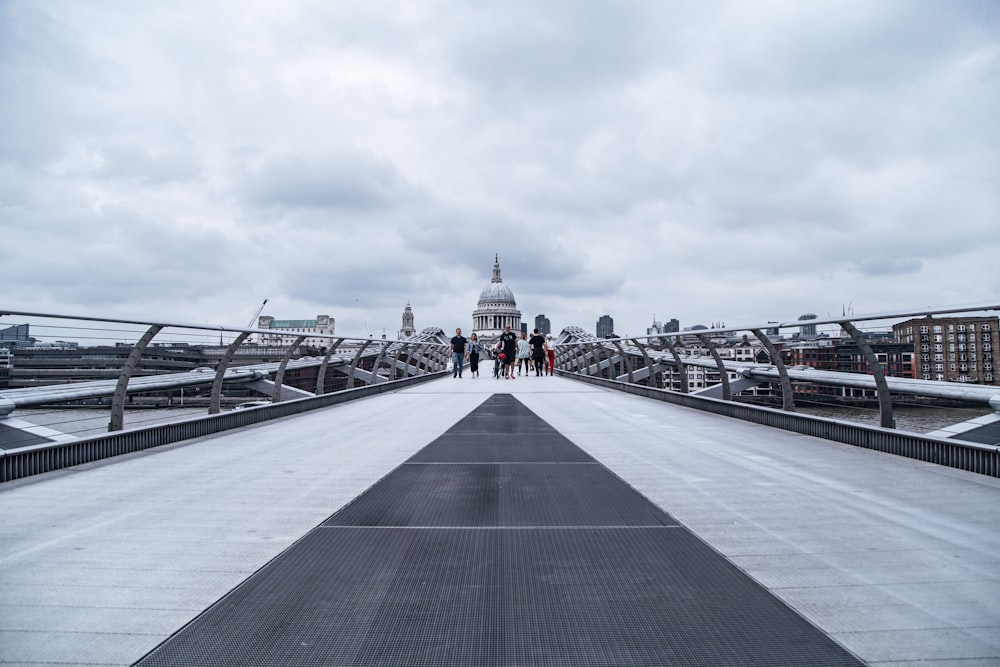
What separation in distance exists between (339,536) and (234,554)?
52 centimetres

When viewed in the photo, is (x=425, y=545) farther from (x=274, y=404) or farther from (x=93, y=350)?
(x=274, y=404)

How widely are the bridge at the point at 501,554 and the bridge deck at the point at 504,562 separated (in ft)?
0.05

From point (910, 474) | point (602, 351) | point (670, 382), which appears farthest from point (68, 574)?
point (602, 351)

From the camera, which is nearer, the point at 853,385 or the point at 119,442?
the point at 119,442

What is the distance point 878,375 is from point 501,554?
4333 mm

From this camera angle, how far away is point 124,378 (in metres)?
5.58

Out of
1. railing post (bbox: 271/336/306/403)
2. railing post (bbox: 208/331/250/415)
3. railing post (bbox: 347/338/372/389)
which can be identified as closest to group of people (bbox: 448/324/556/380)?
railing post (bbox: 347/338/372/389)

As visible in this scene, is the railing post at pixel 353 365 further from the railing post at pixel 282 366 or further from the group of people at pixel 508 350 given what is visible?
the group of people at pixel 508 350

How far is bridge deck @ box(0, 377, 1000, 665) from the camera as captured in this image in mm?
2160

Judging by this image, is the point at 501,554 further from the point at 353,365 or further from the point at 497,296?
the point at 497,296

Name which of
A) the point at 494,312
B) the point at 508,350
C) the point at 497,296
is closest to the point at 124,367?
the point at 508,350

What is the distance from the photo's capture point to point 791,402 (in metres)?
7.45

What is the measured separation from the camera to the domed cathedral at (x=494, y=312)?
471 ft

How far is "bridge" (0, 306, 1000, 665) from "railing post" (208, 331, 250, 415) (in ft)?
3.62
